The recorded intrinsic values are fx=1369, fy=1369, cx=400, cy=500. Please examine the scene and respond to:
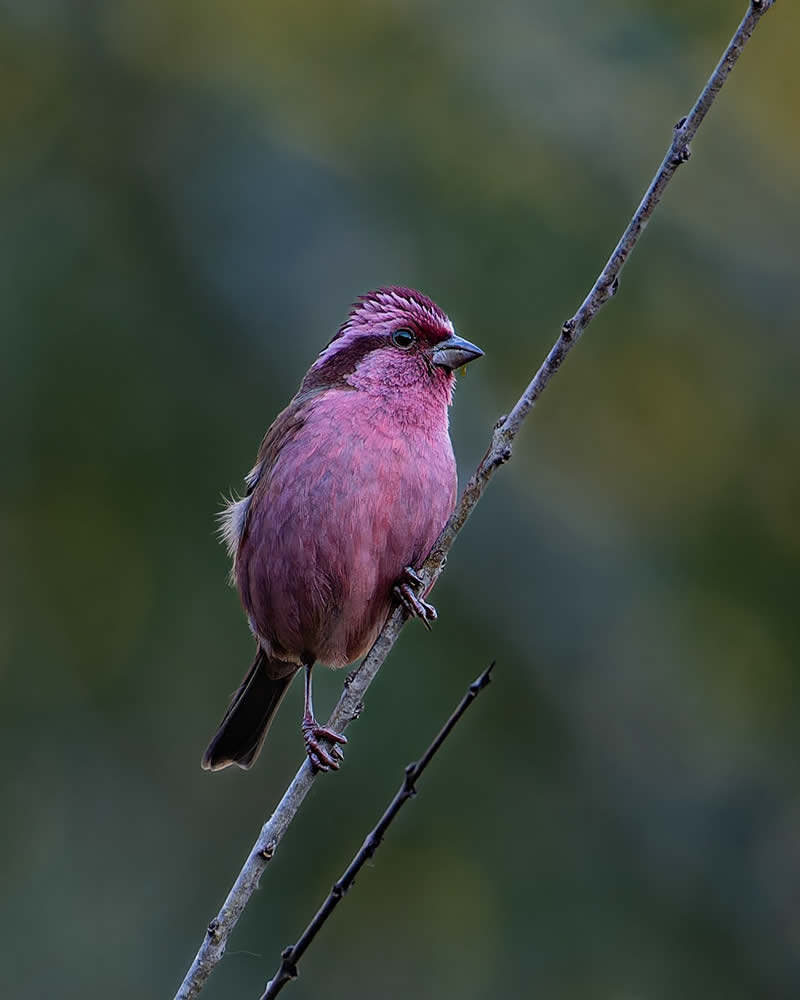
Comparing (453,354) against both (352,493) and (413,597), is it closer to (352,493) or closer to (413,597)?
(352,493)

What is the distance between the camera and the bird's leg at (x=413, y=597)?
13.7 feet

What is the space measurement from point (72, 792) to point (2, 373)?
2.89 m

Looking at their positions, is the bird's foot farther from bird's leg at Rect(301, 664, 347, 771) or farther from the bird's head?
the bird's head

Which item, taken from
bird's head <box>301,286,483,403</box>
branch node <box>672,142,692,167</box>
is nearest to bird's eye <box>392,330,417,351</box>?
bird's head <box>301,286,483,403</box>

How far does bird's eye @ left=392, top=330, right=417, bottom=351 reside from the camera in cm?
471

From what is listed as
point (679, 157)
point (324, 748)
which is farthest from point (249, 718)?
point (679, 157)

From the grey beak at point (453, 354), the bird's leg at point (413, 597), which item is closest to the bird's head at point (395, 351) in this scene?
the grey beak at point (453, 354)

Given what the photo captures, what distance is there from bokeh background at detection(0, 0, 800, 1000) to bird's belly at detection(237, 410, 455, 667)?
305 centimetres

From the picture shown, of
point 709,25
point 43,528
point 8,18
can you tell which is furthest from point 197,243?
point 709,25

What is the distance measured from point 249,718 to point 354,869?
2.25m

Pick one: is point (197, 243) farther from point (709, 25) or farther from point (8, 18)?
point (709, 25)

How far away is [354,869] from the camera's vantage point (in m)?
3.18

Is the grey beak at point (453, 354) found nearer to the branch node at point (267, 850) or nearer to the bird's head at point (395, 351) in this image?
the bird's head at point (395, 351)

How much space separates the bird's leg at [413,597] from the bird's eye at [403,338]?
0.83 m
